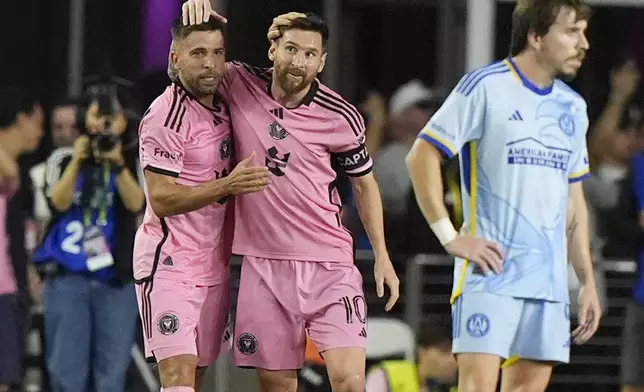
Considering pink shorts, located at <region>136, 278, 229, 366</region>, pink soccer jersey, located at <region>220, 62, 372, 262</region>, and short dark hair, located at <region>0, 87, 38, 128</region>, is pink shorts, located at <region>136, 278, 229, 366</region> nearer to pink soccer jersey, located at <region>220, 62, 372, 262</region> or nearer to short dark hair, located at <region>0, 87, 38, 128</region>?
pink soccer jersey, located at <region>220, 62, 372, 262</region>

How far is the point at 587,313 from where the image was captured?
21.9ft

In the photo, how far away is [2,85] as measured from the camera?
12.2m

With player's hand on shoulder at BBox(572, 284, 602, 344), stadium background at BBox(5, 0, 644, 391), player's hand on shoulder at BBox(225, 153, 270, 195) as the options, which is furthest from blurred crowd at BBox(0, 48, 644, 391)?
player's hand on shoulder at BBox(225, 153, 270, 195)

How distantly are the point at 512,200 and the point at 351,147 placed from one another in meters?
0.68

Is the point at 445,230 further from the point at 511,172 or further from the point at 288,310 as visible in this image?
the point at 288,310

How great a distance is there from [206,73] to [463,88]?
1.06 m

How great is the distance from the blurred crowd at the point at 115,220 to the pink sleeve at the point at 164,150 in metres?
1.92

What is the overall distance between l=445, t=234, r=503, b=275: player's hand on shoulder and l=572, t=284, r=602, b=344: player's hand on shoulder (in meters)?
0.50

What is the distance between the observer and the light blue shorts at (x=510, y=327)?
6.30m

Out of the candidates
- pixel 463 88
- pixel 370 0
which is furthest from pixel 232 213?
pixel 370 0

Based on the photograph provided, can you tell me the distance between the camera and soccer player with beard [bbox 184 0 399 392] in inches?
→ 243

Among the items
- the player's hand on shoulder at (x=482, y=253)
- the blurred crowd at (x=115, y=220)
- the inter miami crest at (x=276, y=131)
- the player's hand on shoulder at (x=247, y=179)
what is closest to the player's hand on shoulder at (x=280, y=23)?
the inter miami crest at (x=276, y=131)

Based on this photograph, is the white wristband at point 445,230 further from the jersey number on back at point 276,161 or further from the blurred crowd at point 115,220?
the blurred crowd at point 115,220

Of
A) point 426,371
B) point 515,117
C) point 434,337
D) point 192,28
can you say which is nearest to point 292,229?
point 192,28
